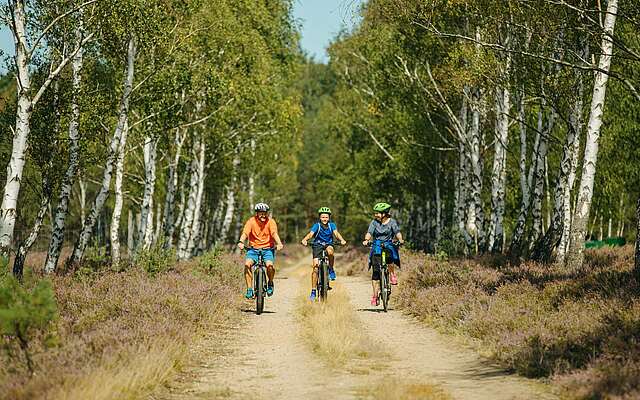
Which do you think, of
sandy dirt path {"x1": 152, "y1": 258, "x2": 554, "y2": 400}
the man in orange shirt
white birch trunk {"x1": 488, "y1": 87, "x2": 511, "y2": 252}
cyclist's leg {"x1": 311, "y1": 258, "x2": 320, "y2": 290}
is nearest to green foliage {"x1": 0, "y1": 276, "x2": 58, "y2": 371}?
sandy dirt path {"x1": 152, "y1": 258, "x2": 554, "y2": 400}

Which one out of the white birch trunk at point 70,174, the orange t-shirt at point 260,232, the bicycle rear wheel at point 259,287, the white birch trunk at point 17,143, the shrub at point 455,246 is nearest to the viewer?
the white birch trunk at point 17,143

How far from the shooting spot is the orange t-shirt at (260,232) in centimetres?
1703

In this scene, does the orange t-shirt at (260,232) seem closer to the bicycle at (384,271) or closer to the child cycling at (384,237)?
the child cycling at (384,237)

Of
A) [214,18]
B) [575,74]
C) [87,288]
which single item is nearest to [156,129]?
[214,18]

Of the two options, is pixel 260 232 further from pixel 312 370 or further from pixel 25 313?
pixel 25 313

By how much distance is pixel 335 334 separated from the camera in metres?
12.5

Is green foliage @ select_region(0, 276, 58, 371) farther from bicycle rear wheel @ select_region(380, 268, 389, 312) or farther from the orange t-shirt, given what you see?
bicycle rear wheel @ select_region(380, 268, 389, 312)

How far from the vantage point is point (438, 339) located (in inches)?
537

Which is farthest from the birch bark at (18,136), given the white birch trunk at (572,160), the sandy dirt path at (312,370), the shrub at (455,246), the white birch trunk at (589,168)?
the shrub at (455,246)

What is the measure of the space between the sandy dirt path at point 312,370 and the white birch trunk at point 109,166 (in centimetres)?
1019

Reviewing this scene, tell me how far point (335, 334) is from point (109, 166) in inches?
543

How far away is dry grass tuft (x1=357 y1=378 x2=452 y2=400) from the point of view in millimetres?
8211

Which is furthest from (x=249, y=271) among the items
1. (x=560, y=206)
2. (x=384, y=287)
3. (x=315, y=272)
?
(x=560, y=206)

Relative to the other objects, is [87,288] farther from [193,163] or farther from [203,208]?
[203,208]
